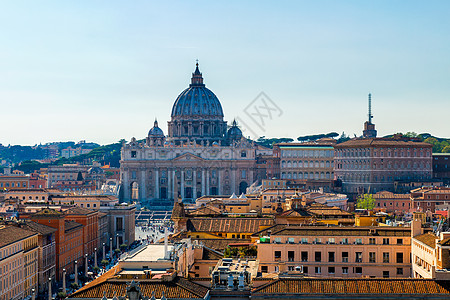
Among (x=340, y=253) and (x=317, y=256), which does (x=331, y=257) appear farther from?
(x=317, y=256)

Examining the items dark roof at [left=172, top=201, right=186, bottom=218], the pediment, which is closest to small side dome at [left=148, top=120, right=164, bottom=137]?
the pediment

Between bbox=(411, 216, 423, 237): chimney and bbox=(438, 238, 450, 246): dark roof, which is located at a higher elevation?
bbox=(411, 216, 423, 237): chimney

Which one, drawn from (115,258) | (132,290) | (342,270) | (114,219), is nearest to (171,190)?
(114,219)

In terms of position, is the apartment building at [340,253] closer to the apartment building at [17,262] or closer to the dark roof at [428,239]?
the dark roof at [428,239]

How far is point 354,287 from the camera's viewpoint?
108 ft

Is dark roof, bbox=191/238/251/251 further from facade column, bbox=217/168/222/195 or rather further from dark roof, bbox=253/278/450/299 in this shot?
facade column, bbox=217/168/222/195

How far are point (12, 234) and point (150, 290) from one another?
1065 inches

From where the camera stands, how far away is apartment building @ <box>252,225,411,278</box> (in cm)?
4228

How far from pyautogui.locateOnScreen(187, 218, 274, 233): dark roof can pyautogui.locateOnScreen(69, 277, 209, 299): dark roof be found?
23600mm

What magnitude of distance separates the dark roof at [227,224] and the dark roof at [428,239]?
16.0 metres

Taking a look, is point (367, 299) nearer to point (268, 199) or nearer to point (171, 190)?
point (268, 199)

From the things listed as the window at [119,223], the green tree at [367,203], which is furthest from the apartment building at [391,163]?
the window at [119,223]

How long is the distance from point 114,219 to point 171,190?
7683 centimetres

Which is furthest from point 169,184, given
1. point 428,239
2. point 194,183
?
point 428,239
